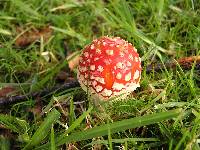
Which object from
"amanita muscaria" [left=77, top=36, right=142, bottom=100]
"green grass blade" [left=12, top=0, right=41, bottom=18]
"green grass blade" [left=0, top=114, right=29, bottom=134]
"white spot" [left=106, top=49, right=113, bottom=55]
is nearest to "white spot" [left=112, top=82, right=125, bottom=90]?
"amanita muscaria" [left=77, top=36, right=142, bottom=100]

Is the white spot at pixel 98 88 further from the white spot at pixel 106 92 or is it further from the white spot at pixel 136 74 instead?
the white spot at pixel 136 74

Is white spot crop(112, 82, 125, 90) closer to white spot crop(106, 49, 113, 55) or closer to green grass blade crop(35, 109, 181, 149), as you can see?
white spot crop(106, 49, 113, 55)

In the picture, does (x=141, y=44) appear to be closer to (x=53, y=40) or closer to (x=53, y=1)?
(x=53, y=40)

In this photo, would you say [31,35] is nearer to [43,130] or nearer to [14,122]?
[14,122]

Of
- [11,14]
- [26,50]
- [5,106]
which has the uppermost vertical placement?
[11,14]

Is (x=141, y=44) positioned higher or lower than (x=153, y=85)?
higher

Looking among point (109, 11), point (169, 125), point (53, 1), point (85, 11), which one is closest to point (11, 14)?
point (53, 1)
